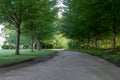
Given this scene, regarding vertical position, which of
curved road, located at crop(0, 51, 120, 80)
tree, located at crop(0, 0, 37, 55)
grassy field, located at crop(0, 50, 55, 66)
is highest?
tree, located at crop(0, 0, 37, 55)

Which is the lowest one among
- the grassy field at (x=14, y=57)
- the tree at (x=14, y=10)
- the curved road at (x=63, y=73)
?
the curved road at (x=63, y=73)

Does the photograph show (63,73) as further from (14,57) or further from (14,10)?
(14,10)

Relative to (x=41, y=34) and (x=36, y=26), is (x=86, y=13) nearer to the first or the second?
(x=36, y=26)

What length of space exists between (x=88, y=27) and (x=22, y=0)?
1787 cm

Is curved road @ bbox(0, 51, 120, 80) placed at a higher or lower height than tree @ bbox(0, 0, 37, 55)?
lower

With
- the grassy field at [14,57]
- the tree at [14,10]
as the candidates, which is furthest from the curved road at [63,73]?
the tree at [14,10]

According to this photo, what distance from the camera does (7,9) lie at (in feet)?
76.8

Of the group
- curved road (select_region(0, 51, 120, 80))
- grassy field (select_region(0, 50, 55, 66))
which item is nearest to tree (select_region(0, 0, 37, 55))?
grassy field (select_region(0, 50, 55, 66))

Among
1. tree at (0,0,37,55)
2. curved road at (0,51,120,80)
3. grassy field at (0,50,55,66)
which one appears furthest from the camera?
tree at (0,0,37,55)

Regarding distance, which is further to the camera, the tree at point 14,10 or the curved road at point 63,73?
the tree at point 14,10

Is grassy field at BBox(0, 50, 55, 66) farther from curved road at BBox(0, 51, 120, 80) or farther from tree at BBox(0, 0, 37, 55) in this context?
tree at BBox(0, 0, 37, 55)

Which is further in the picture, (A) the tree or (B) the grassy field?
(A) the tree

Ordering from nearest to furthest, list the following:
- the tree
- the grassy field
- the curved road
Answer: the curved road, the grassy field, the tree

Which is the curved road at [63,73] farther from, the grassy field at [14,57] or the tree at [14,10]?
the tree at [14,10]
